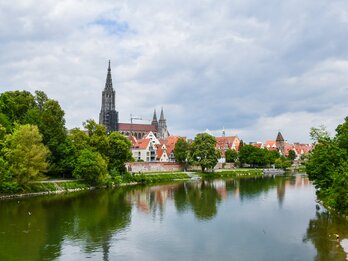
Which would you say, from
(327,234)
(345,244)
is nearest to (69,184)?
(327,234)

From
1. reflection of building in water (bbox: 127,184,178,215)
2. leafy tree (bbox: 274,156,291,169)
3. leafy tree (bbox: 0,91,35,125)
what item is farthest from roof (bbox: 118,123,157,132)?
reflection of building in water (bbox: 127,184,178,215)

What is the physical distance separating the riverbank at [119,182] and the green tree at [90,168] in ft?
3.73

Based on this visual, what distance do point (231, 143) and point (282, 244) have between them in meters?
113

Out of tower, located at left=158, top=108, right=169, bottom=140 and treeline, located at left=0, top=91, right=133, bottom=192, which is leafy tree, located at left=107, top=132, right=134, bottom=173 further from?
tower, located at left=158, top=108, right=169, bottom=140

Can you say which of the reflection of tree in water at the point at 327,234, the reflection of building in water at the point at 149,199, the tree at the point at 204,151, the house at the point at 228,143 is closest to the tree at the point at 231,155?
the house at the point at 228,143

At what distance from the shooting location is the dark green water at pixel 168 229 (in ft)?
78.8

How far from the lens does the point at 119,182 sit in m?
67.2

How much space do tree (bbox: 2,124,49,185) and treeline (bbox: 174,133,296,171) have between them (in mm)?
43638

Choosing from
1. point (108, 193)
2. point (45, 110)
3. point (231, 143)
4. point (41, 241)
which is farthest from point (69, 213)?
point (231, 143)

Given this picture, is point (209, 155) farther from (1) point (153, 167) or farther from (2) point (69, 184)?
(2) point (69, 184)

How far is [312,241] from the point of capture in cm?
2653

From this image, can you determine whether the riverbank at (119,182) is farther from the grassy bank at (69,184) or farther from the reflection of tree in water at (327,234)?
the reflection of tree in water at (327,234)

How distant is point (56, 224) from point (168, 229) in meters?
9.08

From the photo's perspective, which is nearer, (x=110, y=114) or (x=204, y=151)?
(x=204, y=151)
